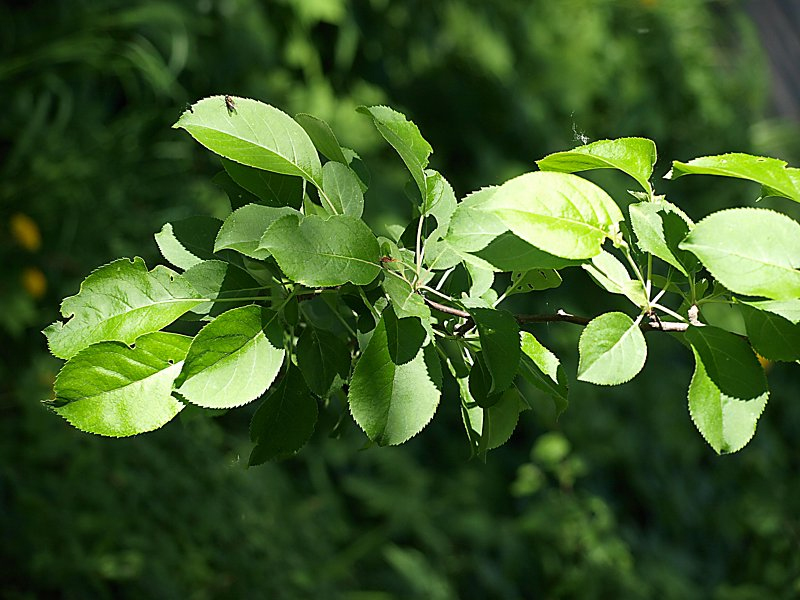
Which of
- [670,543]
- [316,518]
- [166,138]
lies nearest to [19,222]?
[166,138]

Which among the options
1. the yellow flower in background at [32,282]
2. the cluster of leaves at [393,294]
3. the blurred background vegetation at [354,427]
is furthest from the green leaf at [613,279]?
the yellow flower in background at [32,282]

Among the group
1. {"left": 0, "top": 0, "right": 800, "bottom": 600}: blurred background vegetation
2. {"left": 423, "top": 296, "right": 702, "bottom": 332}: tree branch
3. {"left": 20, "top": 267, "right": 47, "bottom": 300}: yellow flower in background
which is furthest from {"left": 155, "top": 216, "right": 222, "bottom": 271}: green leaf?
{"left": 20, "top": 267, "right": 47, "bottom": 300}: yellow flower in background

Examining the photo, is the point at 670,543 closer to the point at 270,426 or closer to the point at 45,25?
the point at 45,25

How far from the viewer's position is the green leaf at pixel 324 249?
34cm

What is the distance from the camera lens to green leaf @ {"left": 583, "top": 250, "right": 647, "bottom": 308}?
0.38 meters

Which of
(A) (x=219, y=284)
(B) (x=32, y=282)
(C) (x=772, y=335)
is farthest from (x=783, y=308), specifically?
(B) (x=32, y=282)

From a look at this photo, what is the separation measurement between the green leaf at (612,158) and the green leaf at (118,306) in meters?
0.16

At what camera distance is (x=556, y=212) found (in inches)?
13.3

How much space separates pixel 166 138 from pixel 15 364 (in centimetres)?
53

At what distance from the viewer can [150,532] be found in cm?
131

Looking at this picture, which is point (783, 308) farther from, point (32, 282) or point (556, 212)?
point (32, 282)

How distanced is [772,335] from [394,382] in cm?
15

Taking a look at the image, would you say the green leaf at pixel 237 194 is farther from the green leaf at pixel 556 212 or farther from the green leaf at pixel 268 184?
the green leaf at pixel 556 212

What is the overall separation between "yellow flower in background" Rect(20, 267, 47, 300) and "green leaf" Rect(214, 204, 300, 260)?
4.24ft
